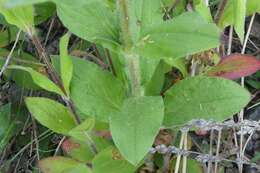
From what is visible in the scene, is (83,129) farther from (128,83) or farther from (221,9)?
(221,9)

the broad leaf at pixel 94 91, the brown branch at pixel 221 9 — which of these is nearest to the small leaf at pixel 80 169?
the broad leaf at pixel 94 91

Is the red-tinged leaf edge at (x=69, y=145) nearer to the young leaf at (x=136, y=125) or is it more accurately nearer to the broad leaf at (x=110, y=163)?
the broad leaf at (x=110, y=163)

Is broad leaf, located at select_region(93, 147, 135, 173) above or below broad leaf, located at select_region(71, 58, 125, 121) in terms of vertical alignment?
below

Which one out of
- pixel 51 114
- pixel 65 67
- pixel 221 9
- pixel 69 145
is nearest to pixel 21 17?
pixel 65 67

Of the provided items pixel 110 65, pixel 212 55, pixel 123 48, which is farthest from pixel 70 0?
pixel 212 55

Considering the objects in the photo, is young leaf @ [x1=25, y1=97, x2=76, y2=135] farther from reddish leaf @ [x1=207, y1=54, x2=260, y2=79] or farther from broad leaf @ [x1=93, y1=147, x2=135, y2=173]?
reddish leaf @ [x1=207, y1=54, x2=260, y2=79]

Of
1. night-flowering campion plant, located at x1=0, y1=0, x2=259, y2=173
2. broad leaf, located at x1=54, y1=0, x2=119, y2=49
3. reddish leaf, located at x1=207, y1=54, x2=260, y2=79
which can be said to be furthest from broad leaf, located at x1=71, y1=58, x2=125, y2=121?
reddish leaf, located at x1=207, y1=54, x2=260, y2=79

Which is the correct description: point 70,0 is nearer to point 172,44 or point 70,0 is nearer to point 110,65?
point 172,44
